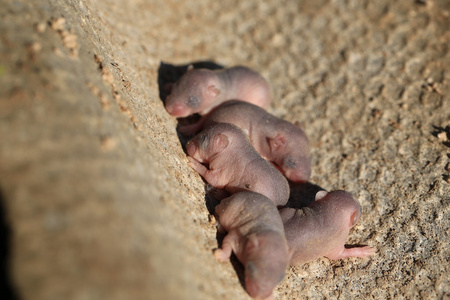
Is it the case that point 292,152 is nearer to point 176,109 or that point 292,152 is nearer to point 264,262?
point 176,109

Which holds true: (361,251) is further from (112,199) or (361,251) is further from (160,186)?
(112,199)

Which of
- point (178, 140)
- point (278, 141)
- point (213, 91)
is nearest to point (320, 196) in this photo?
point (278, 141)

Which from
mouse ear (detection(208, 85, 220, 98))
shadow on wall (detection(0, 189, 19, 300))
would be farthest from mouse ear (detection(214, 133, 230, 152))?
shadow on wall (detection(0, 189, 19, 300))

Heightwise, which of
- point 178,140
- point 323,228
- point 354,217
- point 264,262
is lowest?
point 178,140

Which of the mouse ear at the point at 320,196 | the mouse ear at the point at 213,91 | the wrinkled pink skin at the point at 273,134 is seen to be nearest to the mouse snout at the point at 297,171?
the wrinkled pink skin at the point at 273,134

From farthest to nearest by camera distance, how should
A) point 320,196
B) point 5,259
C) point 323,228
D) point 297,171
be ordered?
1. point 297,171
2. point 320,196
3. point 323,228
4. point 5,259

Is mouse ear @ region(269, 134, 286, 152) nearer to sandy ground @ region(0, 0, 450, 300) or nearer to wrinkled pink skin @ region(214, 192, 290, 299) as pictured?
sandy ground @ region(0, 0, 450, 300)

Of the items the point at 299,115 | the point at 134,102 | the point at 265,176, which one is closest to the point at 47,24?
the point at 134,102
